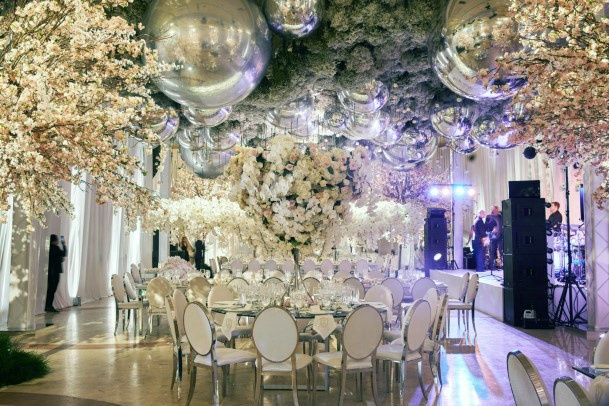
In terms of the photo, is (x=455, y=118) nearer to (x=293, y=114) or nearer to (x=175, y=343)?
(x=293, y=114)

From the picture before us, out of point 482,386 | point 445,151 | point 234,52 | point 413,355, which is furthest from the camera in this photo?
point 445,151

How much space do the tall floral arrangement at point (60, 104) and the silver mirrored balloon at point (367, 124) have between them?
4540mm

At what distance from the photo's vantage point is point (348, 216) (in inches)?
225

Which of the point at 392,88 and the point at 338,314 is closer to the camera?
the point at 338,314

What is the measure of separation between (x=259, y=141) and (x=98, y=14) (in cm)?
701

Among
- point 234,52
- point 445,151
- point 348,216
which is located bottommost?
point 348,216

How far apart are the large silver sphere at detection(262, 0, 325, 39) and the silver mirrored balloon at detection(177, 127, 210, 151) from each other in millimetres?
3545

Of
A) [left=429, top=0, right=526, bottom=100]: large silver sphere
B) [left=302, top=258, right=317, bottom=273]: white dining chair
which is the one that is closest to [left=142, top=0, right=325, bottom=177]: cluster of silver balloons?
[left=429, top=0, right=526, bottom=100]: large silver sphere

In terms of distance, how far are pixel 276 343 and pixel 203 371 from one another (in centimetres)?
217

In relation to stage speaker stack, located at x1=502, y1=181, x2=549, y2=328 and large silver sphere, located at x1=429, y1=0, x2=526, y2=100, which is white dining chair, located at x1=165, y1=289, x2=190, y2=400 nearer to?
large silver sphere, located at x1=429, y1=0, x2=526, y2=100

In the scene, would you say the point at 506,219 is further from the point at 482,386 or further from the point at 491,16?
the point at 491,16

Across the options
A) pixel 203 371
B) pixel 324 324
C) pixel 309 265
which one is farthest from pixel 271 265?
pixel 324 324

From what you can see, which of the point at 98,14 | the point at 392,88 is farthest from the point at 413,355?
the point at 98,14

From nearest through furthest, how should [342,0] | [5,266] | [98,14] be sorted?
[98,14]
[342,0]
[5,266]
